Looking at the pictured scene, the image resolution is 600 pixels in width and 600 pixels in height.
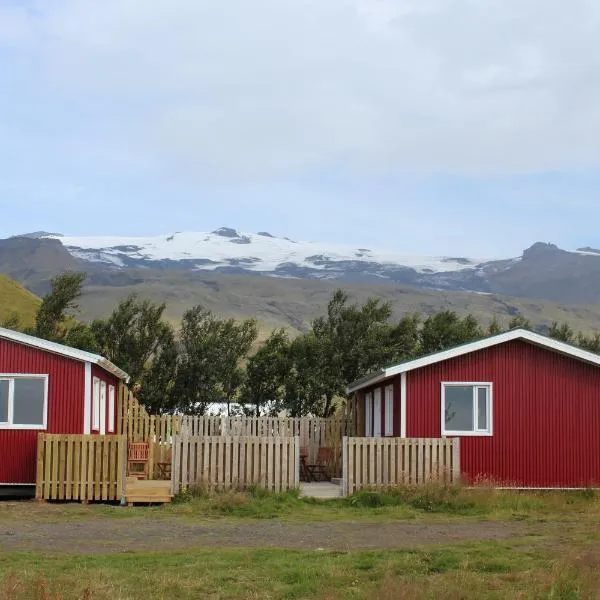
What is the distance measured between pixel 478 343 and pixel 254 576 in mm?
13598

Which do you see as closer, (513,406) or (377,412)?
(513,406)

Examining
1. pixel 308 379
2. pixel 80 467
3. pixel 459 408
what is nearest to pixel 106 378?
pixel 80 467

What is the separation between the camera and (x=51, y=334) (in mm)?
38031

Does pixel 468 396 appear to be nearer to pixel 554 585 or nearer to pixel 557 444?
pixel 557 444

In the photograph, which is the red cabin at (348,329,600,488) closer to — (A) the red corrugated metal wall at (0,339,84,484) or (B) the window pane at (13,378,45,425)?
(A) the red corrugated metal wall at (0,339,84,484)

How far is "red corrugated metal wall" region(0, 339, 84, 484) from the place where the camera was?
2252 cm

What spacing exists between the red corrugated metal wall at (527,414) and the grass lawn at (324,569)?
19.2ft

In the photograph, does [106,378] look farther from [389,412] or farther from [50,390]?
[389,412]

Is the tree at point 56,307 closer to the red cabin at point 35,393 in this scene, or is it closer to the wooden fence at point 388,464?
the red cabin at point 35,393

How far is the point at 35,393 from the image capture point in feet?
75.1

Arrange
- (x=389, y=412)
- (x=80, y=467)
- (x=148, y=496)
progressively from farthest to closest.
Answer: (x=389, y=412), (x=80, y=467), (x=148, y=496)

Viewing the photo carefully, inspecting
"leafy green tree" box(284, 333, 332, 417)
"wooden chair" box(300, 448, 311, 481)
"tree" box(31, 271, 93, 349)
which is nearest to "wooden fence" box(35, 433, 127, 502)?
"wooden chair" box(300, 448, 311, 481)

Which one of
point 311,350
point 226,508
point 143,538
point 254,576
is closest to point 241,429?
point 311,350

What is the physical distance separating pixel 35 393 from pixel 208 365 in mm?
15162
